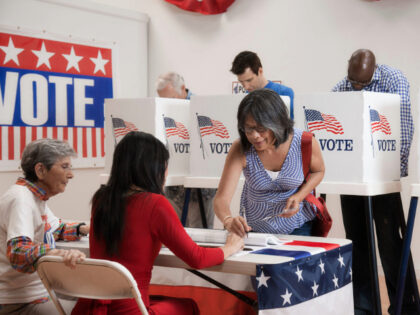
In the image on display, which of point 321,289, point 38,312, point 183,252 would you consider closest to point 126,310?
point 183,252

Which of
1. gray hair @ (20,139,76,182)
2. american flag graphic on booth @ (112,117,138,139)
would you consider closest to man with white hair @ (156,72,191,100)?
american flag graphic on booth @ (112,117,138,139)

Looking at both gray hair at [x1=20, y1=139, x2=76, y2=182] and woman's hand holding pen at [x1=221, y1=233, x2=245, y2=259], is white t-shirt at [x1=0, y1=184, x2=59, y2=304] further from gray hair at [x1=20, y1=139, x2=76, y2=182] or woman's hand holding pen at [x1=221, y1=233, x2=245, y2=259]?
woman's hand holding pen at [x1=221, y1=233, x2=245, y2=259]

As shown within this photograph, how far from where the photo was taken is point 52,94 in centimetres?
531

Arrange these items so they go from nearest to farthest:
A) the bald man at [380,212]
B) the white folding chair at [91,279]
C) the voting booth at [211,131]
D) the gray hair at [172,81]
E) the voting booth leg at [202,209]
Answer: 1. the white folding chair at [91,279]
2. the bald man at [380,212]
3. the voting booth at [211,131]
4. the voting booth leg at [202,209]
5. the gray hair at [172,81]

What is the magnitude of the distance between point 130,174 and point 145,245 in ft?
0.80

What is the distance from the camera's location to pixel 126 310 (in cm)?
192

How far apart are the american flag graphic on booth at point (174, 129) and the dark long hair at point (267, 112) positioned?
1.32 metres

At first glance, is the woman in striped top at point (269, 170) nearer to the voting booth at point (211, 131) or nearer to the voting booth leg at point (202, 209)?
the voting booth at point (211, 131)

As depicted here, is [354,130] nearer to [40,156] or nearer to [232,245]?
[232,245]

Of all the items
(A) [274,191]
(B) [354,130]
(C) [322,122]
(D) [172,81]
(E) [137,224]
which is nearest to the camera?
(E) [137,224]

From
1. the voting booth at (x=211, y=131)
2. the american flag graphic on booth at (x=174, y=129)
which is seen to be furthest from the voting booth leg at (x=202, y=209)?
the american flag graphic on booth at (x=174, y=129)

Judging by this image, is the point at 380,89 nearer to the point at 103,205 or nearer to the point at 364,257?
the point at 364,257

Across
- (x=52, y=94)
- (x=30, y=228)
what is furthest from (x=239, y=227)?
(x=52, y=94)

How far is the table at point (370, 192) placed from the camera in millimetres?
3053
